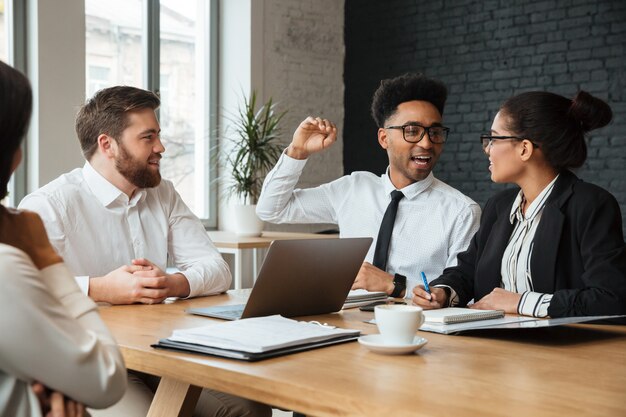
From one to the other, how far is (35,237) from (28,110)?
17cm

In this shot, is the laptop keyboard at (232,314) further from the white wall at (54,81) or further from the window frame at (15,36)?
the window frame at (15,36)

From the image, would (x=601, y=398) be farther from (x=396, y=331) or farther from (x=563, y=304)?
(x=563, y=304)

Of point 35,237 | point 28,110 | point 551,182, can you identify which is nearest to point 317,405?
point 35,237

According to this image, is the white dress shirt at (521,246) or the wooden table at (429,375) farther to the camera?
the white dress shirt at (521,246)

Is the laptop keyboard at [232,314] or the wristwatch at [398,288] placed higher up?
the laptop keyboard at [232,314]

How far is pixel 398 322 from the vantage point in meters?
1.44

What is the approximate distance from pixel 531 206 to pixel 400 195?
652mm

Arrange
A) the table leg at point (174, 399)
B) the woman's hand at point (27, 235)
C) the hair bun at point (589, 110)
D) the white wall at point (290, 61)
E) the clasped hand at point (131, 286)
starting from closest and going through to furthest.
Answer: the woman's hand at point (27, 235)
the table leg at point (174, 399)
the clasped hand at point (131, 286)
the hair bun at point (589, 110)
the white wall at point (290, 61)

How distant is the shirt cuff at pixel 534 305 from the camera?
2.01 meters

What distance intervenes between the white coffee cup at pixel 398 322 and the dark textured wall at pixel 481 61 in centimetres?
482

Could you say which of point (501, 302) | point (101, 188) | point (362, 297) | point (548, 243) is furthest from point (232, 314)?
point (548, 243)

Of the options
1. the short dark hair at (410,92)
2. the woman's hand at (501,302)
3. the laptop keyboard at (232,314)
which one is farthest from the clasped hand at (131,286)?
the short dark hair at (410,92)

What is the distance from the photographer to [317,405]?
1.16 meters

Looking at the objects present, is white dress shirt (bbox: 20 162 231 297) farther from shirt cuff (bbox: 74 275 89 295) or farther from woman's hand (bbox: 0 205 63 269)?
woman's hand (bbox: 0 205 63 269)
